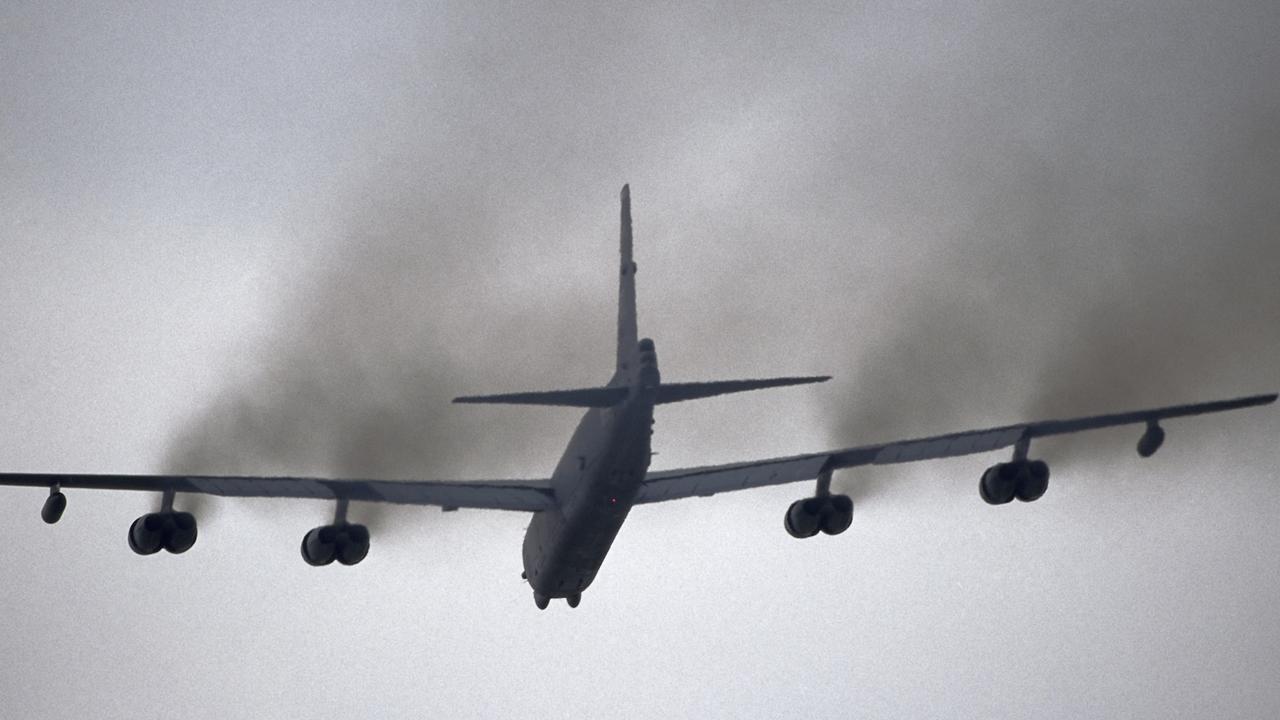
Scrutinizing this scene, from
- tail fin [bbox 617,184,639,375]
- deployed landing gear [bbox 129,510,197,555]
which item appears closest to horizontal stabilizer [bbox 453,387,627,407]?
tail fin [bbox 617,184,639,375]

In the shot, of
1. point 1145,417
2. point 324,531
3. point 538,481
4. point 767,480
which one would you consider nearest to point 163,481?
point 324,531

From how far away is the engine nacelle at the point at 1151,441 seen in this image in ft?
127

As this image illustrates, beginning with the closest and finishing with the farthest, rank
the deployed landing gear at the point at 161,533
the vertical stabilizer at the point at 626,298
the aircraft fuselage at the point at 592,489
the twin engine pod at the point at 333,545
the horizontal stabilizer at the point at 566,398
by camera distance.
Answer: the horizontal stabilizer at the point at 566,398
the aircraft fuselage at the point at 592,489
the vertical stabilizer at the point at 626,298
the deployed landing gear at the point at 161,533
the twin engine pod at the point at 333,545

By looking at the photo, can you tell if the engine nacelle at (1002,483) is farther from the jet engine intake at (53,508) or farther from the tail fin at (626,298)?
the jet engine intake at (53,508)

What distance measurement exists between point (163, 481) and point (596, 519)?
37.9 ft

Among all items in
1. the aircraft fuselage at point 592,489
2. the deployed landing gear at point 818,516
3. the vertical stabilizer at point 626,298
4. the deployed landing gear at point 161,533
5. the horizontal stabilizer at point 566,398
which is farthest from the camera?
the deployed landing gear at point 818,516

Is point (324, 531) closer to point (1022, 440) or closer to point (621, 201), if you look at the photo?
point (621, 201)

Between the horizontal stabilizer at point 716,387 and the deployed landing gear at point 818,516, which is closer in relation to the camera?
the horizontal stabilizer at point 716,387

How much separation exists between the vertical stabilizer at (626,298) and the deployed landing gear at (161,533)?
12.8 metres

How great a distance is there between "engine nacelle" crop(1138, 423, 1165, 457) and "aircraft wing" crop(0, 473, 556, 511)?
607 inches

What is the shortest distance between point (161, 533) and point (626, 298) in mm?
13959

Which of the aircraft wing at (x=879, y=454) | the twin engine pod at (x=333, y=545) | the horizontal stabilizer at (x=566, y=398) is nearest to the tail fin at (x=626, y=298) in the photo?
the horizontal stabilizer at (x=566, y=398)

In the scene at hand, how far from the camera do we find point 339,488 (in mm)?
39719

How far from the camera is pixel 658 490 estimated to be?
135ft
